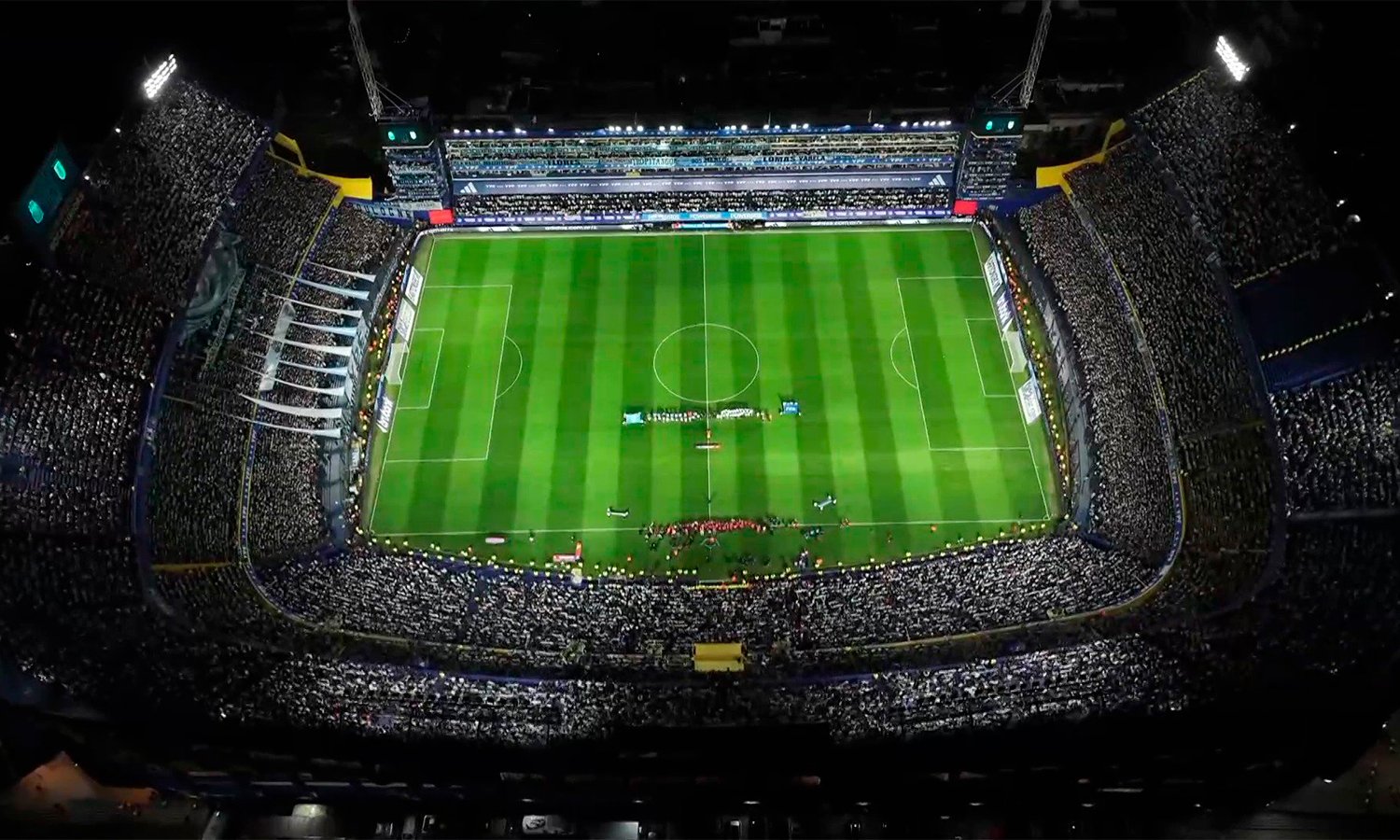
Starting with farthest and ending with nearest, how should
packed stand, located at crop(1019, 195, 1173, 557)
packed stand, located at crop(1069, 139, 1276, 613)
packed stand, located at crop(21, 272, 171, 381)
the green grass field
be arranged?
the green grass field, packed stand, located at crop(1019, 195, 1173, 557), packed stand, located at crop(21, 272, 171, 381), packed stand, located at crop(1069, 139, 1276, 613)

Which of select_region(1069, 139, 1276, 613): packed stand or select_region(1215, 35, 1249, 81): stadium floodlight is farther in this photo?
select_region(1215, 35, 1249, 81): stadium floodlight

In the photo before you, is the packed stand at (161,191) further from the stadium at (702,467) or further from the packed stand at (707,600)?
the packed stand at (707,600)

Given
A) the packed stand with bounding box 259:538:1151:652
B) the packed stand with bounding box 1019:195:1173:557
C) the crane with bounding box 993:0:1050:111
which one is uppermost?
the crane with bounding box 993:0:1050:111

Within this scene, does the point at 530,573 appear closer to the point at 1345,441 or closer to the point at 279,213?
the point at 279,213

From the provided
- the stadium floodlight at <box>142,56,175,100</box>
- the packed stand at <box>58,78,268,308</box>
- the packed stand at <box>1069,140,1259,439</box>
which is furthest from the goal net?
the packed stand at <box>1069,140,1259,439</box>

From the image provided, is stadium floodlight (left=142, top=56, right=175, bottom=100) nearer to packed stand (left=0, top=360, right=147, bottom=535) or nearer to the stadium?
the stadium

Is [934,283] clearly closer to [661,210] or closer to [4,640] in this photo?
[661,210]
